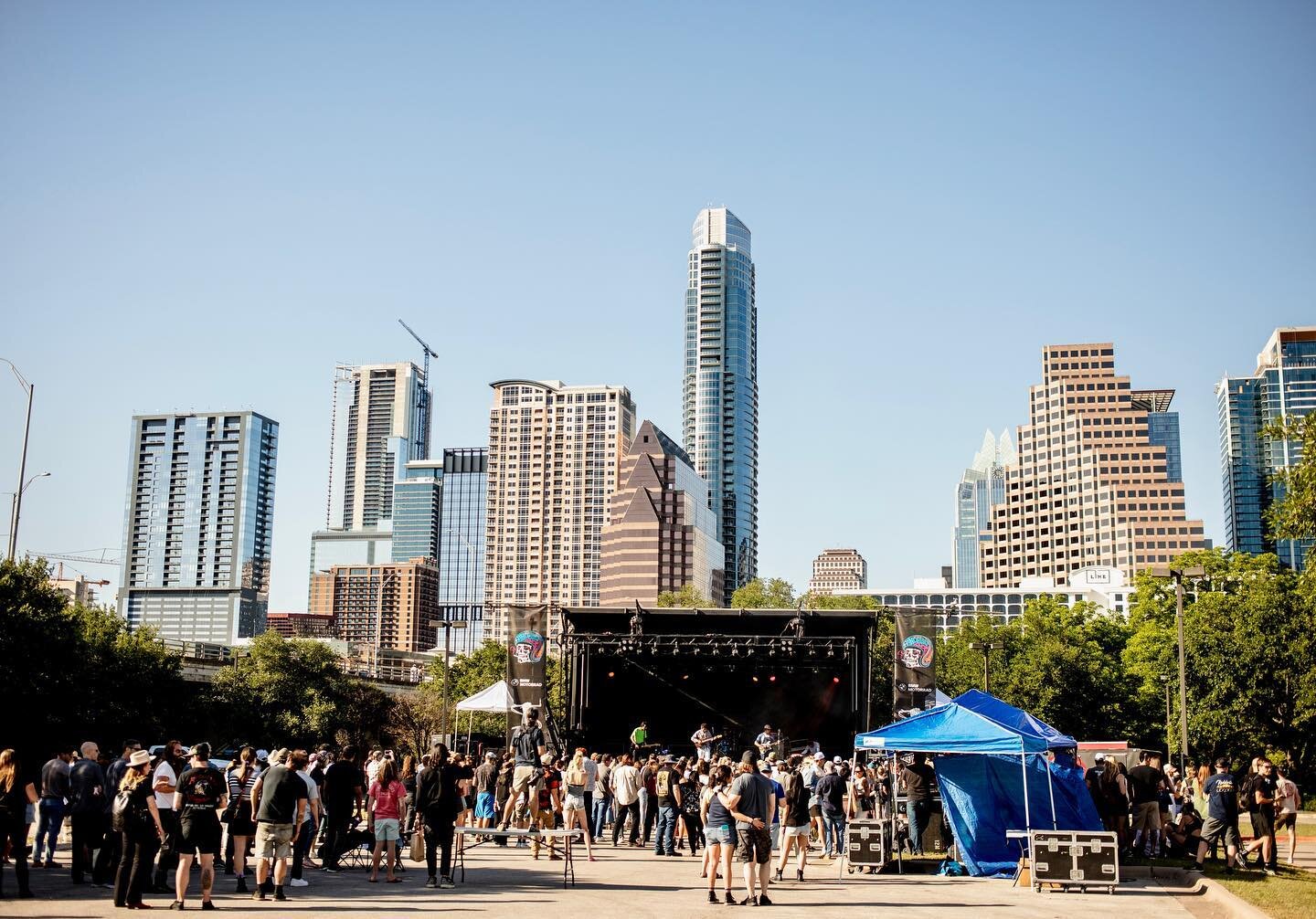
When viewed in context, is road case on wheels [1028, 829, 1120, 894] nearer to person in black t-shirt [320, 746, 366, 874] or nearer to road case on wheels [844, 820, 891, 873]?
road case on wheels [844, 820, 891, 873]

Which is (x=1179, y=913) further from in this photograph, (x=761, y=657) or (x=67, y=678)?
(x=67, y=678)

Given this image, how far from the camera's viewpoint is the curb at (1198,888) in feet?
42.4

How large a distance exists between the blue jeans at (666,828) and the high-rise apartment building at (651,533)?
150 metres

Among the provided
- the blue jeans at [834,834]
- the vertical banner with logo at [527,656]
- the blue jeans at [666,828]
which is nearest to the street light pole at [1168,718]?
the vertical banner with logo at [527,656]

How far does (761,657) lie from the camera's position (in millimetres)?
31281

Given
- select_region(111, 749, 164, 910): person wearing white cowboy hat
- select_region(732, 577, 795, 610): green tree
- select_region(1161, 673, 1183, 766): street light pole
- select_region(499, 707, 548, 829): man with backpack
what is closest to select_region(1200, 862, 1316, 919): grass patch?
select_region(499, 707, 548, 829): man with backpack

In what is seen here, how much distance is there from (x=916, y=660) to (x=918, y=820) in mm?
11406

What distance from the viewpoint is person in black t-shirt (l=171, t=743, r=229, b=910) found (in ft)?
38.6

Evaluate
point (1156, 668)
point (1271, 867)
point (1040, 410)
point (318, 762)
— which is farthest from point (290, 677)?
point (1040, 410)

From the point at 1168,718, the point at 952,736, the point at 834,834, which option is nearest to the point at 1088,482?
the point at 1168,718

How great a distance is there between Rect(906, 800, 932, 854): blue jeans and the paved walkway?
249cm

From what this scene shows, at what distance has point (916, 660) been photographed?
1202 inches

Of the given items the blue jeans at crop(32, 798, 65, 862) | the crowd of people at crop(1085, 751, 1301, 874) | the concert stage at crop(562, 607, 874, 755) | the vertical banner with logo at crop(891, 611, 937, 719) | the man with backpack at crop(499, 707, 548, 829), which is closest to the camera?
the blue jeans at crop(32, 798, 65, 862)

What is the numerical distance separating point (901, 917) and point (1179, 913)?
3.33 m
